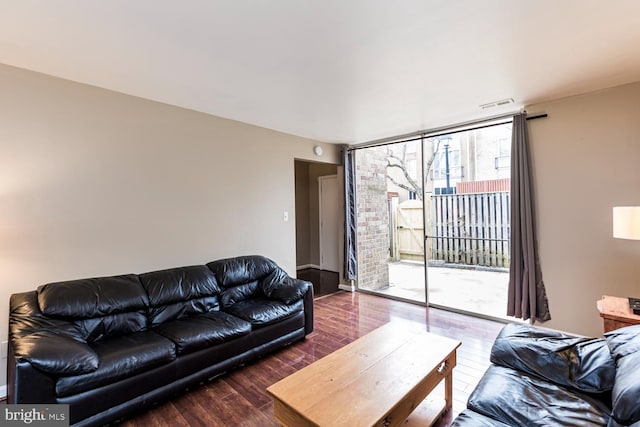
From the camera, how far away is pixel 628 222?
7.25ft

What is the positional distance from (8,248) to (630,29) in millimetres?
4687

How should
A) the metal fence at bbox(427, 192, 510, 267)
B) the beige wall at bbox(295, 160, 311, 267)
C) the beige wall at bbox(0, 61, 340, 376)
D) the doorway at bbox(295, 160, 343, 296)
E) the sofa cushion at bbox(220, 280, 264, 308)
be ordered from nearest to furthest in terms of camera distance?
the beige wall at bbox(0, 61, 340, 376)
the sofa cushion at bbox(220, 280, 264, 308)
the metal fence at bbox(427, 192, 510, 267)
the doorway at bbox(295, 160, 343, 296)
the beige wall at bbox(295, 160, 311, 267)

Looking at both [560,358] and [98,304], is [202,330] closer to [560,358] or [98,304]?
[98,304]

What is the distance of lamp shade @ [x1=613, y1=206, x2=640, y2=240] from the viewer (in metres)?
2.17

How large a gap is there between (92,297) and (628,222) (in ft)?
13.8

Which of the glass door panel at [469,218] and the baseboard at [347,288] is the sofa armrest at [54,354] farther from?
the glass door panel at [469,218]

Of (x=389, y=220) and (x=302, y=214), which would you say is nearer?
(x=389, y=220)

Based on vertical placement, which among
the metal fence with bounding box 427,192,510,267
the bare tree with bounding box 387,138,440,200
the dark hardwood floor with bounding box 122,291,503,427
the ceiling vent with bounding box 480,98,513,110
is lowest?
the dark hardwood floor with bounding box 122,291,503,427

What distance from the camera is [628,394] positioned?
115cm

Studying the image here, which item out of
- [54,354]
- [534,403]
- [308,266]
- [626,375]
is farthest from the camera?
[308,266]

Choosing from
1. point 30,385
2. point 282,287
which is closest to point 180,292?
point 282,287

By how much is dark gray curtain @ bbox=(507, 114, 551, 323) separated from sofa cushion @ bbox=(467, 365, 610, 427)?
1901 mm

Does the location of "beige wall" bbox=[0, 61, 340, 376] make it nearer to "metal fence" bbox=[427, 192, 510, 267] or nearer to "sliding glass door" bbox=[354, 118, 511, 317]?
"sliding glass door" bbox=[354, 118, 511, 317]

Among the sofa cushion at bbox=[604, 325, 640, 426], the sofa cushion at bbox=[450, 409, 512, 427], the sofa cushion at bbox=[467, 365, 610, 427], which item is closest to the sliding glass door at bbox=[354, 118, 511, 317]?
the sofa cushion at bbox=[604, 325, 640, 426]
